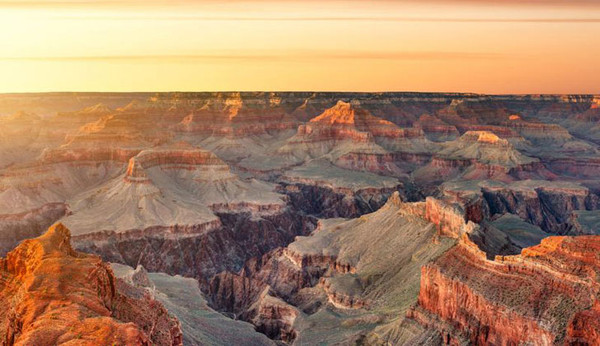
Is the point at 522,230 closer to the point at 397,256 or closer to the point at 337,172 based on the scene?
the point at 397,256

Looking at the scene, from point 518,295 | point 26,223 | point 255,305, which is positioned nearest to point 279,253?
point 255,305

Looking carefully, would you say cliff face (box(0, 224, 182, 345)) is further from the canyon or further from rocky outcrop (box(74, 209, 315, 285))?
rocky outcrop (box(74, 209, 315, 285))

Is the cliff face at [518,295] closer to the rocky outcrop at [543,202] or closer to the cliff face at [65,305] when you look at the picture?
the cliff face at [65,305]

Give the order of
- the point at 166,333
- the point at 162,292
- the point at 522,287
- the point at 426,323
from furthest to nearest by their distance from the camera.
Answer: the point at 162,292 → the point at 426,323 → the point at 522,287 → the point at 166,333

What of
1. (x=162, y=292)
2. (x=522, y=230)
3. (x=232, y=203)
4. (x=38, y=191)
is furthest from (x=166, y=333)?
(x=38, y=191)

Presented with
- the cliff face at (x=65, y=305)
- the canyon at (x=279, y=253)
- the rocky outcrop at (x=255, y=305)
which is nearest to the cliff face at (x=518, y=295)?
the canyon at (x=279, y=253)

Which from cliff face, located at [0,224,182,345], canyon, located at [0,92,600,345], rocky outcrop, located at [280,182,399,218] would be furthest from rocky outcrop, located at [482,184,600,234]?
cliff face, located at [0,224,182,345]
